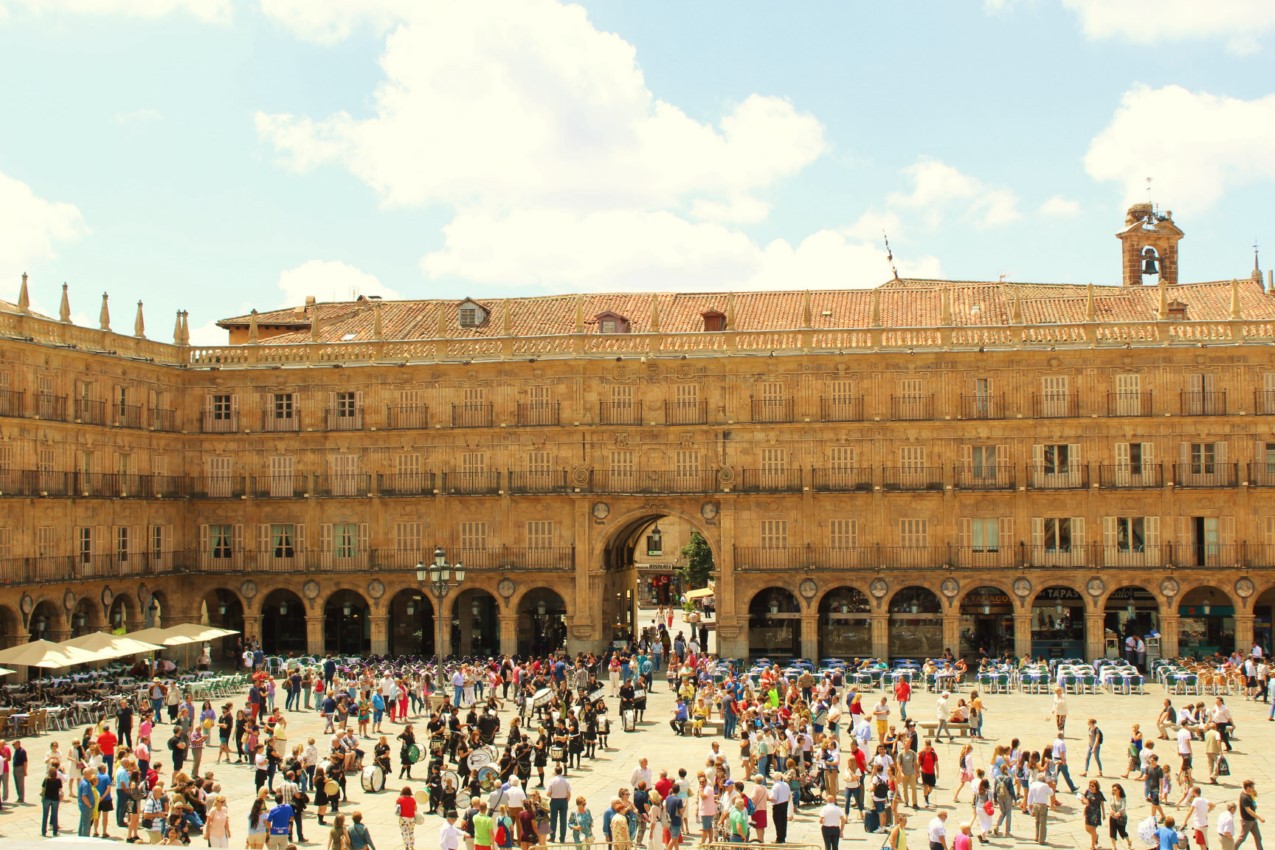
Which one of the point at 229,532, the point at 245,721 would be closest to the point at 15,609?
the point at 229,532

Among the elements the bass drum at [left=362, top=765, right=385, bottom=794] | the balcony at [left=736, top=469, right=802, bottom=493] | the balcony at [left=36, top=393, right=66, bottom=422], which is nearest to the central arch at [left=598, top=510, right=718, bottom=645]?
the balcony at [left=736, top=469, right=802, bottom=493]

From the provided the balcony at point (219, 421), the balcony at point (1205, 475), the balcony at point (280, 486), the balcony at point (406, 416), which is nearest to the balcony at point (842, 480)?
the balcony at point (1205, 475)

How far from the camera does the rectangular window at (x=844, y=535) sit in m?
51.7

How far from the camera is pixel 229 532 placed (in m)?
54.5

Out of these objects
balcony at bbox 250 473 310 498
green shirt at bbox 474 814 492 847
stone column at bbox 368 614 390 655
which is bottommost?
green shirt at bbox 474 814 492 847

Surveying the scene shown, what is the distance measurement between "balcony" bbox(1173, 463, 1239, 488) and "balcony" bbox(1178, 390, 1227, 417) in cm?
176

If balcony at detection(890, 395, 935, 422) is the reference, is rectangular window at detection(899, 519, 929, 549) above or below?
below

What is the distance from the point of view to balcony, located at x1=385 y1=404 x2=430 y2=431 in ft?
175

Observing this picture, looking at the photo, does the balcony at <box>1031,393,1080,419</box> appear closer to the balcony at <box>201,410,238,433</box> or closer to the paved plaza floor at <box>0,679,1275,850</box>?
the paved plaza floor at <box>0,679,1275,850</box>

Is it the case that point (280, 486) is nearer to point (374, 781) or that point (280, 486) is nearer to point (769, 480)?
point (769, 480)

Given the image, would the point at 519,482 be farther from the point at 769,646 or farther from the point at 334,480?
the point at 769,646

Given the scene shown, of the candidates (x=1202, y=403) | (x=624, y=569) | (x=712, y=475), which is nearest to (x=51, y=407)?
(x=712, y=475)

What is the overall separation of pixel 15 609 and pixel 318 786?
73.7 ft

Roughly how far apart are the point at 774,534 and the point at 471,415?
11.6 metres
